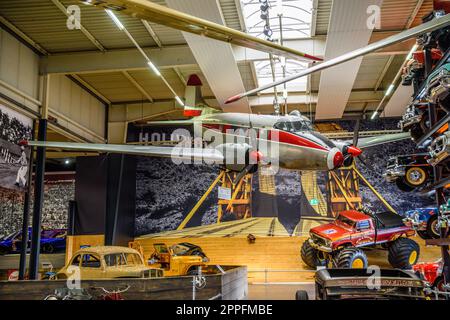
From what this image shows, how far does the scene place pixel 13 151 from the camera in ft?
33.4

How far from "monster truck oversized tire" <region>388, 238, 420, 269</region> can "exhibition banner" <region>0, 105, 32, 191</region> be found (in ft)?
29.6

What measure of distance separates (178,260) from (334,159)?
4852 mm

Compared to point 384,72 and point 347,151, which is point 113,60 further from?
point 384,72

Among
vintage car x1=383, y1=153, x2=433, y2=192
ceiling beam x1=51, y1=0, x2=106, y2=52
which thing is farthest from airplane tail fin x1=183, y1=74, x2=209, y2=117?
vintage car x1=383, y1=153, x2=433, y2=192

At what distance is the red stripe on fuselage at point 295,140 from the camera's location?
25.6 feet

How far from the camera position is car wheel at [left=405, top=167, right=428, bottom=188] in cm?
650

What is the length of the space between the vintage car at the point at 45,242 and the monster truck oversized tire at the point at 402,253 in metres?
11.2

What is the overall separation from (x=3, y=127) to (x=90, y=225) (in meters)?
5.43

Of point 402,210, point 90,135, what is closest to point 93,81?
point 90,135

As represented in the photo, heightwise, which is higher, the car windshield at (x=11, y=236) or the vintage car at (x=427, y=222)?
the vintage car at (x=427, y=222)

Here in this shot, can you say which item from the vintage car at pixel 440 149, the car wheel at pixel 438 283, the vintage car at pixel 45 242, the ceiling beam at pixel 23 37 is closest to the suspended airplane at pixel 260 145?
the vintage car at pixel 440 149

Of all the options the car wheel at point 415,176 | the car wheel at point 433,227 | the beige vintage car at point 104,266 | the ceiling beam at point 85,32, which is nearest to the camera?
the car wheel at point 433,227

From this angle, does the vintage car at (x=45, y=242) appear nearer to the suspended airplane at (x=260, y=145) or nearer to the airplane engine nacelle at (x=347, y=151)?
the suspended airplane at (x=260, y=145)
